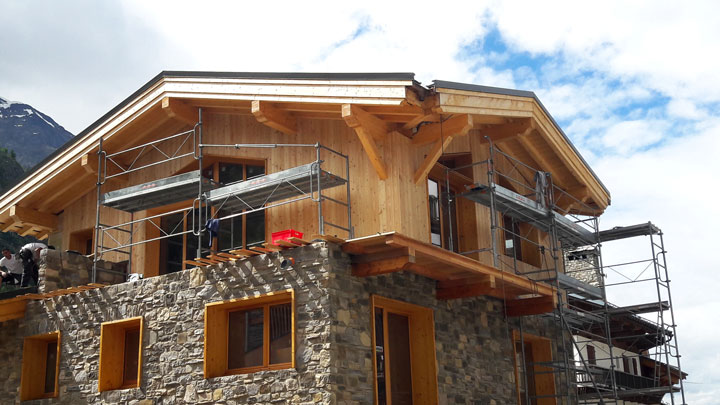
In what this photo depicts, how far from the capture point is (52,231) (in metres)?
17.5

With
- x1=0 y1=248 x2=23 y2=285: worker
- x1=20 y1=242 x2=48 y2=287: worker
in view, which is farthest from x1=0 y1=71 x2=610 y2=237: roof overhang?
x1=20 y1=242 x2=48 y2=287: worker

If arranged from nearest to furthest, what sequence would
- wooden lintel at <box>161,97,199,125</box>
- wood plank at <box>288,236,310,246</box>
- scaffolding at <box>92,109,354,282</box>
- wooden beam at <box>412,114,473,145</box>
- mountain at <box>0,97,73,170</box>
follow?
wood plank at <box>288,236,310,246</box> < scaffolding at <box>92,109,354,282</box> < wooden beam at <box>412,114,473,145</box> < wooden lintel at <box>161,97,199,125</box> < mountain at <box>0,97,73,170</box>

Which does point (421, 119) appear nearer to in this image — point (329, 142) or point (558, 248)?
point (329, 142)

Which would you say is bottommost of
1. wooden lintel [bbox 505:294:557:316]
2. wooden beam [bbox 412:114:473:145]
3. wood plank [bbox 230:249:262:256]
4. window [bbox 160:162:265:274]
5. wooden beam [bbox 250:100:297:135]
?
wooden lintel [bbox 505:294:557:316]

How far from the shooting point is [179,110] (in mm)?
14711

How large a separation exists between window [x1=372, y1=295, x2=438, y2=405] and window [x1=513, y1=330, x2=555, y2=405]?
10.4ft

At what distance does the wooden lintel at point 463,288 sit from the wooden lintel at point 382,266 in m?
2.19

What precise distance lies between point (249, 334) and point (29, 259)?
6231mm

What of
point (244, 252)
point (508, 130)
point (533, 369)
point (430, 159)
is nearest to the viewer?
point (244, 252)

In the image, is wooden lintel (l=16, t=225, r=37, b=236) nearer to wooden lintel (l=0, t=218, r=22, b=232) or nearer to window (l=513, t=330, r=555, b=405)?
wooden lintel (l=0, t=218, r=22, b=232)

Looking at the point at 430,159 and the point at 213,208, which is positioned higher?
the point at 430,159

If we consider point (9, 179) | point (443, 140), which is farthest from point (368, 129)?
point (9, 179)

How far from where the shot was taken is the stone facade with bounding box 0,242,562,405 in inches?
434

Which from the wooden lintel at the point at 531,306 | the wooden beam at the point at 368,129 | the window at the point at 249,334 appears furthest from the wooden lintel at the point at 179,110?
the wooden lintel at the point at 531,306
